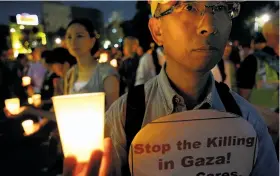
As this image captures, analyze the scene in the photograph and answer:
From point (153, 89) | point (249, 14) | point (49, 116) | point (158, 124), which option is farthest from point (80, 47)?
point (249, 14)

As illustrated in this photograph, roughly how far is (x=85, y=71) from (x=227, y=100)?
1871mm

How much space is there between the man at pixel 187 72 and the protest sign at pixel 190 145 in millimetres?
134

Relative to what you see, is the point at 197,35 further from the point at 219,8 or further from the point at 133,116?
the point at 133,116

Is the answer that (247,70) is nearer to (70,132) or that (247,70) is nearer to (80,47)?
(80,47)

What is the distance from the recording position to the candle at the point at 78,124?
42.9 inches

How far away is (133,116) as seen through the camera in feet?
4.45

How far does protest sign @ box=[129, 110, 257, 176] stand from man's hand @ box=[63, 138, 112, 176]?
189 mm

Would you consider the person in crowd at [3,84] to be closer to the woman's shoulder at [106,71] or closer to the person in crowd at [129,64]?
the person in crowd at [129,64]

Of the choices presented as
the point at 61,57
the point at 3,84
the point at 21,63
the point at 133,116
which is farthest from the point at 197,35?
the point at 21,63

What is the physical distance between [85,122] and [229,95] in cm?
67

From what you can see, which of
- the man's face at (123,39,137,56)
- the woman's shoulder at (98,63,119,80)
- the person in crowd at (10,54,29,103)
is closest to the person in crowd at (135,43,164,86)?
the man's face at (123,39,137,56)

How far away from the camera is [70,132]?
1.10 meters

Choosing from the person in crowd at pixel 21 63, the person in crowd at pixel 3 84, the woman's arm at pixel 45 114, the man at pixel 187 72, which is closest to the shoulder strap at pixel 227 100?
the man at pixel 187 72

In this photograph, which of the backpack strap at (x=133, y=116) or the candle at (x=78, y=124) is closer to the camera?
the candle at (x=78, y=124)
